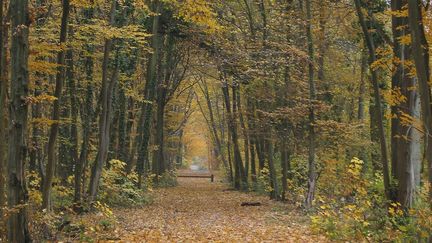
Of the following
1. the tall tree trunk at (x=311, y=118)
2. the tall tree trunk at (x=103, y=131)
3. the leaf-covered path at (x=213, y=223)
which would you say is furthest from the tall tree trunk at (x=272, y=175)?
the tall tree trunk at (x=103, y=131)

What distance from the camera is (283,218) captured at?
1408 centimetres

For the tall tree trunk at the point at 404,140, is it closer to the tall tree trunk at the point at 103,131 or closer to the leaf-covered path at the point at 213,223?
the leaf-covered path at the point at 213,223

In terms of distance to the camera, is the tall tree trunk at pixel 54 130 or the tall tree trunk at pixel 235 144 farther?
the tall tree trunk at pixel 235 144

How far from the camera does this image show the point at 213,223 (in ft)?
43.3

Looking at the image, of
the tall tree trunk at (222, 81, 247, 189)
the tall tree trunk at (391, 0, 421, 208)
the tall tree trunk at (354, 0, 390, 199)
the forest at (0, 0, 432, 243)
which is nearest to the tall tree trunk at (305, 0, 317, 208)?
the forest at (0, 0, 432, 243)

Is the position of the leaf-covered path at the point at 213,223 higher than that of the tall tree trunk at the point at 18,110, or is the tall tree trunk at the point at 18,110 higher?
the tall tree trunk at the point at 18,110

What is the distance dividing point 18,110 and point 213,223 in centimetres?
753

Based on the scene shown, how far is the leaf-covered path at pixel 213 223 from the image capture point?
10062mm

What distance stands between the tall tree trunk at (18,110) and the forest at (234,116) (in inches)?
0.7

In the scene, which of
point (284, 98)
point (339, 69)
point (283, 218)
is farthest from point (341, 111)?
point (283, 218)

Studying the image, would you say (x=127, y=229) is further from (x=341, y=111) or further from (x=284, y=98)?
(x=341, y=111)

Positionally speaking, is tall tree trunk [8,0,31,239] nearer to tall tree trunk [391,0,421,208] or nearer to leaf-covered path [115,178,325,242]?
leaf-covered path [115,178,325,242]

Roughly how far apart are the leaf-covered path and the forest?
0.07 m

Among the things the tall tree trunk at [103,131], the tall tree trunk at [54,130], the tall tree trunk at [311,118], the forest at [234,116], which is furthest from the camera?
the tall tree trunk at [311,118]
